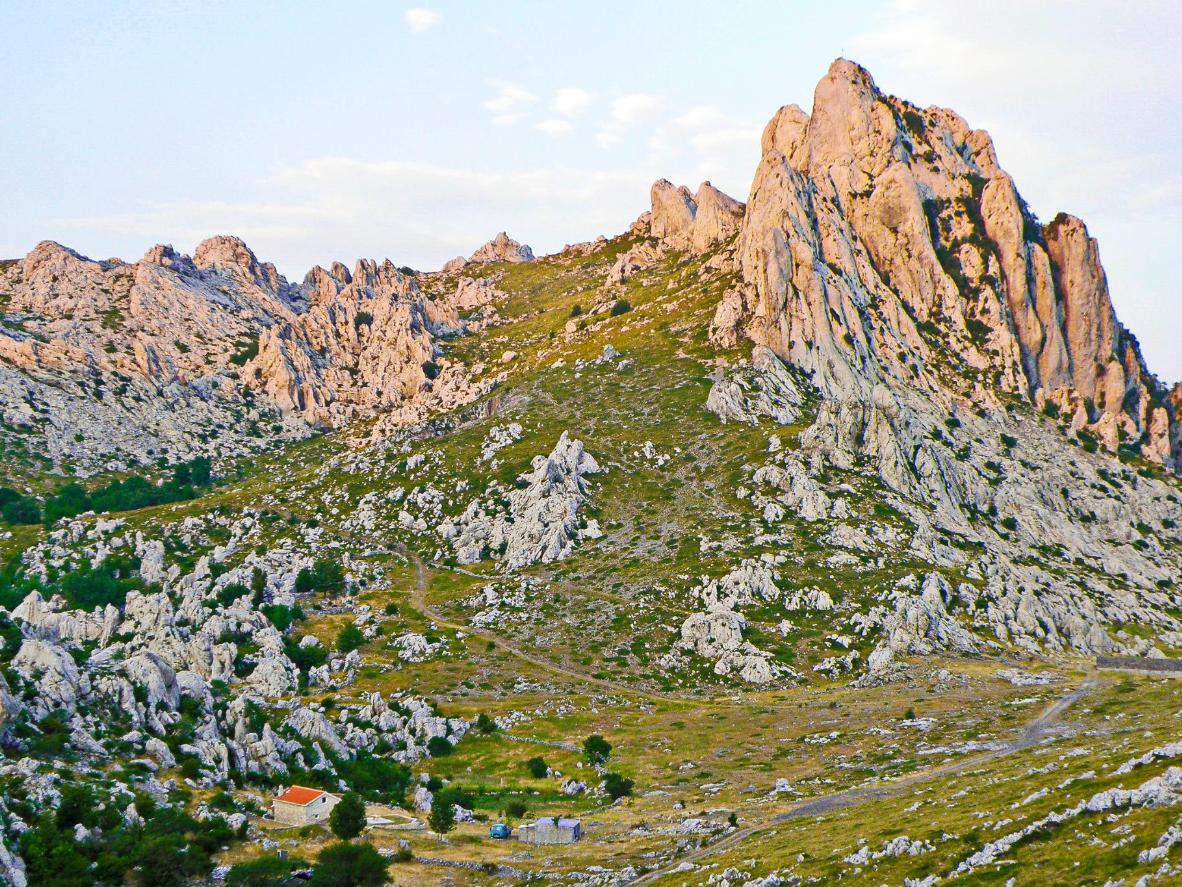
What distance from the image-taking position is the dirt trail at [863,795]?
212 feet

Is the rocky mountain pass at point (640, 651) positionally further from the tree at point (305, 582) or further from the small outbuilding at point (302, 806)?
the small outbuilding at point (302, 806)

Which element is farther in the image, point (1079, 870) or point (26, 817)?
point (26, 817)

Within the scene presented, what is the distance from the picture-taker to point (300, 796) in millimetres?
71375

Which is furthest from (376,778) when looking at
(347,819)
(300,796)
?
(347,819)

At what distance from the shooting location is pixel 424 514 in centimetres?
17212

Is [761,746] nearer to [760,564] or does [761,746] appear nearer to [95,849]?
[760,564]

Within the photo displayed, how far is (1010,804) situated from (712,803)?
98.1 feet

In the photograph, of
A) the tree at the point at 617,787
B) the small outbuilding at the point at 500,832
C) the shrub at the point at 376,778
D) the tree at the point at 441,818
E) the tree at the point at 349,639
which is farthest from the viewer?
the tree at the point at 349,639

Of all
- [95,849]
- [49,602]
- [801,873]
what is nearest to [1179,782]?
[801,873]

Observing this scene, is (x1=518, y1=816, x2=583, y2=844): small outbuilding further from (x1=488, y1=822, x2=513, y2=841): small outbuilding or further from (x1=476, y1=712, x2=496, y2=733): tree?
(x1=476, y1=712, x2=496, y2=733): tree

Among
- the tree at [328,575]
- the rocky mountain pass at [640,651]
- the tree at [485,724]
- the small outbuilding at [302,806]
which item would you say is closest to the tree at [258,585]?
the rocky mountain pass at [640,651]

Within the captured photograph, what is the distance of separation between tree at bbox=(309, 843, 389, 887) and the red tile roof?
9608 millimetres

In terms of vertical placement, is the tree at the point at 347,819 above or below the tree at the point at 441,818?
above

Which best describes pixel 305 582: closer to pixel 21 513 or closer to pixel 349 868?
pixel 21 513
